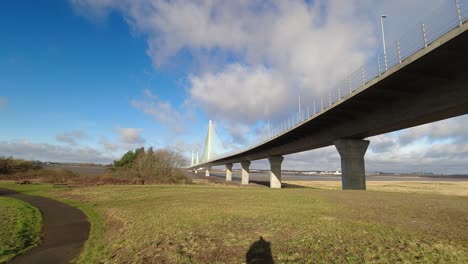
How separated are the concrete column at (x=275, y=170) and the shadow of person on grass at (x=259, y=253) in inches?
2108

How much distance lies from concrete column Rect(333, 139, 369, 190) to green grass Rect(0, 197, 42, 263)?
28.5 m

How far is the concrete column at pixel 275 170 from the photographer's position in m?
60.9

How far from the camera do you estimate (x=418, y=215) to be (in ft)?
38.2

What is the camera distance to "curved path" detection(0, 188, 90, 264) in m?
8.07

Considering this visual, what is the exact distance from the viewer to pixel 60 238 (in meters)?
10.4

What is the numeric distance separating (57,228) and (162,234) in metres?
6.13

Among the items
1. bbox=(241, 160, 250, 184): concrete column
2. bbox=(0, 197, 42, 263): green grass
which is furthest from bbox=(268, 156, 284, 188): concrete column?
bbox=(0, 197, 42, 263): green grass

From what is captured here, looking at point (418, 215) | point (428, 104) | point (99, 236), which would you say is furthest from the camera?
point (428, 104)

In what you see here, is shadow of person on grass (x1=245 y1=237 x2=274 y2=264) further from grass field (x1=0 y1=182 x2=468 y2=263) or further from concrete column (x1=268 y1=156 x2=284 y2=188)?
concrete column (x1=268 y1=156 x2=284 y2=188)

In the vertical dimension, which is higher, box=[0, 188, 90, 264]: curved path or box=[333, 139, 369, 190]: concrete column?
box=[333, 139, 369, 190]: concrete column

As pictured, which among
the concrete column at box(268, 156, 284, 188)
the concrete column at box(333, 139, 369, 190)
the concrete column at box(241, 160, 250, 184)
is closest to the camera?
the concrete column at box(333, 139, 369, 190)

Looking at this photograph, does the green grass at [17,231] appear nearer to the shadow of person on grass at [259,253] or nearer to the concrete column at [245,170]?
the shadow of person on grass at [259,253]

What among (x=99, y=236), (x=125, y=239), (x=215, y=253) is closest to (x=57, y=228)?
(x=99, y=236)

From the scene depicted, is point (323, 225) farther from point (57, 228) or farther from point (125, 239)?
point (57, 228)
